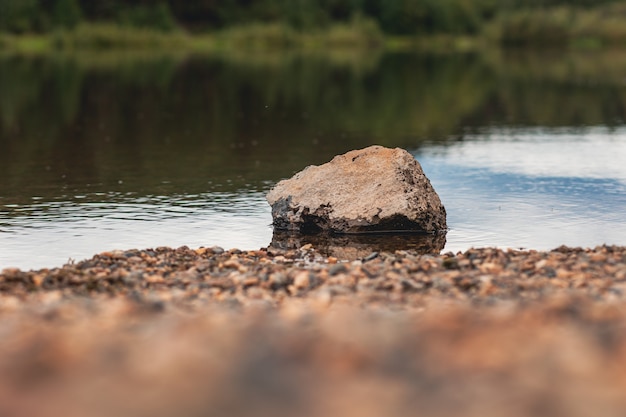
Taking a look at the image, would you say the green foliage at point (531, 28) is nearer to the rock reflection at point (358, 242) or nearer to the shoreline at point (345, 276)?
the rock reflection at point (358, 242)

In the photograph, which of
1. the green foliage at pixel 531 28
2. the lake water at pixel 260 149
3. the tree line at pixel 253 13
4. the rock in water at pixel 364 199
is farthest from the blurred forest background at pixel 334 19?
the rock in water at pixel 364 199

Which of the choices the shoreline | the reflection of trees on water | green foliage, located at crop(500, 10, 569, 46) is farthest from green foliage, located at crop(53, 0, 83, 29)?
the shoreline

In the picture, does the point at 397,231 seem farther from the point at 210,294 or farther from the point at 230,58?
the point at 230,58

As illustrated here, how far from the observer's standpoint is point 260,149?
2856 cm

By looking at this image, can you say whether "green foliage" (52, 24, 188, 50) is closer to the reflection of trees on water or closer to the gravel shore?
the reflection of trees on water

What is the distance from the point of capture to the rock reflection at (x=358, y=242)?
655 inches

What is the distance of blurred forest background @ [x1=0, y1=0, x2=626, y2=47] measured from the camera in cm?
9712

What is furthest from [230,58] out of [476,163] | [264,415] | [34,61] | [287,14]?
[264,415]

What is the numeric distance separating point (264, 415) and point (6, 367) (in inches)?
80.5

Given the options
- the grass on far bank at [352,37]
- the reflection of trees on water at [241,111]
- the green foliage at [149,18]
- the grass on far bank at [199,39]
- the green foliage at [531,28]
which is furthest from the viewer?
the green foliage at [531,28]

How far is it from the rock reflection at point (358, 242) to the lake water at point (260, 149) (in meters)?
0.29

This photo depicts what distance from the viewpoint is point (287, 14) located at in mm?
113125

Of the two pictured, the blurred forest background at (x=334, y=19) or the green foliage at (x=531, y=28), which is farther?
the green foliage at (x=531, y=28)

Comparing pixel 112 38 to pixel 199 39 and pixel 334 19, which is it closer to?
pixel 199 39
